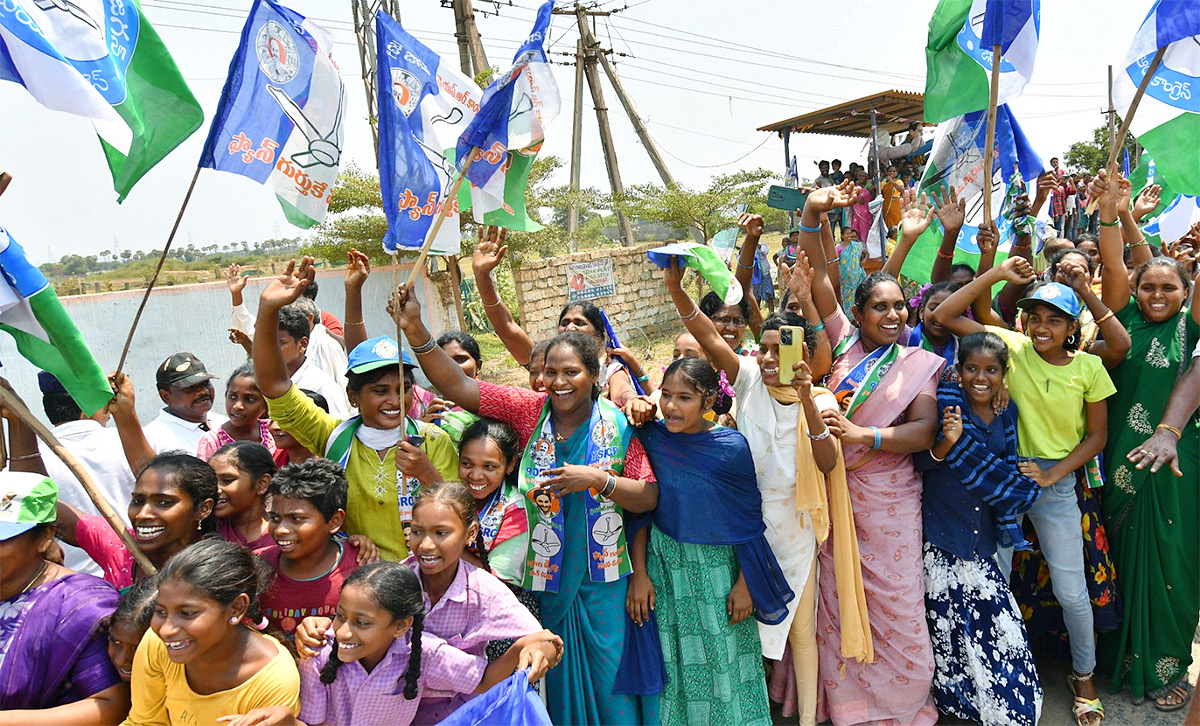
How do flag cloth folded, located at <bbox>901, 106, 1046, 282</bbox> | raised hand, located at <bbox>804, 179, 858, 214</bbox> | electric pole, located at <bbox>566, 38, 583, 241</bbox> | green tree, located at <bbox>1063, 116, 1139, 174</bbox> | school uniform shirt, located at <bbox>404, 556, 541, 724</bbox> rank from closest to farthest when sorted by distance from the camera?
1. school uniform shirt, located at <bbox>404, 556, 541, 724</bbox>
2. raised hand, located at <bbox>804, 179, 858, 214</bbox>
3. flag cloth folded, located at <bbox>901, 106, 1046, 282</bbox>
4. electric pole, located at <bbox>566, 38, 583, 241</bbox>
5. green tree, located at <bbox>1063, 116, 1139, 174</bbox>

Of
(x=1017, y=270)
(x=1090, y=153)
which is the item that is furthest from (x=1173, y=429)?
(x=1090, y=153)

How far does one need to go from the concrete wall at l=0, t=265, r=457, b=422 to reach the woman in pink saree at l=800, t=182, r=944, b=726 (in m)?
7.80

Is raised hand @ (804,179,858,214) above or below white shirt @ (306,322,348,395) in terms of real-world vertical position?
above

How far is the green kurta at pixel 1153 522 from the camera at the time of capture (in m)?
3.13

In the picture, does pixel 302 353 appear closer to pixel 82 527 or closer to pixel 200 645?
pixel 82 527

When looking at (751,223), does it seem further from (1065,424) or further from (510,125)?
(1065,424)

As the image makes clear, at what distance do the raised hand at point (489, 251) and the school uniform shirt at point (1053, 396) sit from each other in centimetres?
235

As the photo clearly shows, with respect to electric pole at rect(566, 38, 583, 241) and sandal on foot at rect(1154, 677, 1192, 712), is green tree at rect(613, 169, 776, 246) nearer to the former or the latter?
electric pole at rect(566, 38, 583, 241)

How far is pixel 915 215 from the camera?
4.22 m

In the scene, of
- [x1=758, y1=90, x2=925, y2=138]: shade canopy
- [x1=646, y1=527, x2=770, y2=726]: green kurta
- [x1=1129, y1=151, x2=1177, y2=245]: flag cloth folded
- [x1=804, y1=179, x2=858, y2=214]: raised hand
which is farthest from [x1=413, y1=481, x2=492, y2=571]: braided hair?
[x1=758, y1=90, x2=925, y2=138]: shade canopy

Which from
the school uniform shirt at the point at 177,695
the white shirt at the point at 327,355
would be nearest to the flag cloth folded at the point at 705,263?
the school uniform shirt at the point at 177,695

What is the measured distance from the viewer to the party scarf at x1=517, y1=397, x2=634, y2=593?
2.79 m

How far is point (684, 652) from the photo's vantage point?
116 inches

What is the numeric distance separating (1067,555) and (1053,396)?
2.32 ft
